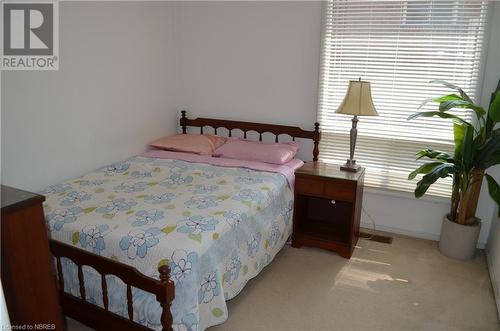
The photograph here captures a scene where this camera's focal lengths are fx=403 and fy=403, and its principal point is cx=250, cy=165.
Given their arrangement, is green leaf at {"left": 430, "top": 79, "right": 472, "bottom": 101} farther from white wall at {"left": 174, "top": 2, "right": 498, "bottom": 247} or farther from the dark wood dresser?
the dark wood dresser

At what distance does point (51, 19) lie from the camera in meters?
2.69

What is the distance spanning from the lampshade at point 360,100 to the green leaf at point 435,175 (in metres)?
0.58

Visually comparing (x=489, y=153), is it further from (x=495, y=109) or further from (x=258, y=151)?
(x=258, y=151)

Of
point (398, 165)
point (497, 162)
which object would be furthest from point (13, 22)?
point (497, 162)

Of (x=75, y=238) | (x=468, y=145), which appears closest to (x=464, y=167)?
(x=468, y=145)

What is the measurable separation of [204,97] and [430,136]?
6.86 feet

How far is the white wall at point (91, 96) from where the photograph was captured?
2598 millimetres

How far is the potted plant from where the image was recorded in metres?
2.69

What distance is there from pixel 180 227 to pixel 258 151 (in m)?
1.39

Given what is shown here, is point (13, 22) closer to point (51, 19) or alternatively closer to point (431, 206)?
point (51, 19)

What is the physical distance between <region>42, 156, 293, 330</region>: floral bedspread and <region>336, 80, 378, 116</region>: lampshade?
74cm

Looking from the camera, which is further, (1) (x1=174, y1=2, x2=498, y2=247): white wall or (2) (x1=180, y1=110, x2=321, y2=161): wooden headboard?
(2) (x1=180, y1=110, x2=321, y2=161): wooden headboard

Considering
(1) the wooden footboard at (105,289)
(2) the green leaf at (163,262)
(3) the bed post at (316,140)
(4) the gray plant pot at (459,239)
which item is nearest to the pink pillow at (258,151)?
(3) the bed post at (316,140)

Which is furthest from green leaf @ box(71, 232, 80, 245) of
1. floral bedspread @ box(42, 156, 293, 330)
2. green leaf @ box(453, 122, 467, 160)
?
green leaf @ box(453, 122, 467, 160)
